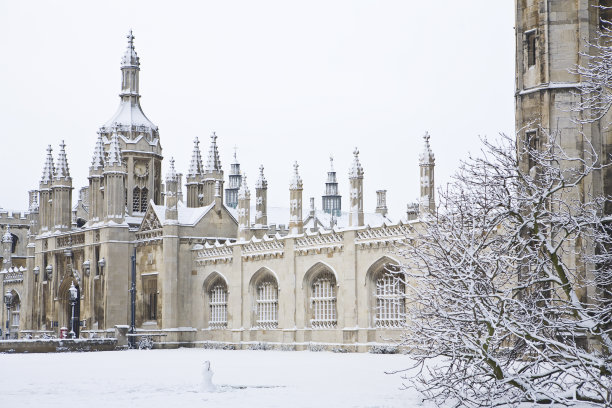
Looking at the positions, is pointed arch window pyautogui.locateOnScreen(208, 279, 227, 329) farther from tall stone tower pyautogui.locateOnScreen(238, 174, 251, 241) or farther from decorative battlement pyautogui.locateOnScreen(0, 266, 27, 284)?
decorative battlement pyautogui.locateOnScreen(0, 266, 27, 284)

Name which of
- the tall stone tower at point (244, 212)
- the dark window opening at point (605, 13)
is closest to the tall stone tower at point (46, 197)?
the tall stone tower at point (244, 212)

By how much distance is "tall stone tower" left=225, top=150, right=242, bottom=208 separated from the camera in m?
91.4

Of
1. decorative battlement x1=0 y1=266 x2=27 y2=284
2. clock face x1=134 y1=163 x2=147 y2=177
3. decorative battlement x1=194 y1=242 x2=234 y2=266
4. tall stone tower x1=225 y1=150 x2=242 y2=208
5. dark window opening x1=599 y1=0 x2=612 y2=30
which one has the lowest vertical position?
decorative battlement x1=0 y1=266 x2=27 y2=284

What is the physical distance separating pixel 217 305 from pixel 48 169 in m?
16.6

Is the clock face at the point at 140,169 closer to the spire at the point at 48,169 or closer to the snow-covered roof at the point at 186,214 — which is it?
the snow-covered roof at the point at 186,214

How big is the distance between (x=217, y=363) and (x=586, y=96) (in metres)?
16.2

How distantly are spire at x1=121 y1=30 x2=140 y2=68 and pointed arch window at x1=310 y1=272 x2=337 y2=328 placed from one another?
21.6 metres

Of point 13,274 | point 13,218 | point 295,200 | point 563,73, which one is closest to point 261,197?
point 295,200

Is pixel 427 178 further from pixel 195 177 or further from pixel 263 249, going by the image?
pixel 195 177

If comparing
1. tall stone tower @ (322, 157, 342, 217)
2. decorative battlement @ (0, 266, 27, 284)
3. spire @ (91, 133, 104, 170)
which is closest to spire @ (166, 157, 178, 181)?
spire @ (91, 133, 104, 170)

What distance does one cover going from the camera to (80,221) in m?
69.4

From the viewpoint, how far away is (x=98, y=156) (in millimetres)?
52344

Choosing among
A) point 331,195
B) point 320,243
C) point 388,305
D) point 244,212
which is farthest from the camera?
point 331,195

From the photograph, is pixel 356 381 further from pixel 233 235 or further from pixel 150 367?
pixel 233 235
